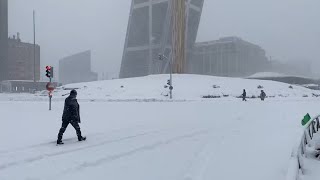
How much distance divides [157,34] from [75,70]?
305 feet

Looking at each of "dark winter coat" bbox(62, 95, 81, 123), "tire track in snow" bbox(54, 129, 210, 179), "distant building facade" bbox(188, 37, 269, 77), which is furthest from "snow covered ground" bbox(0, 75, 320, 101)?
"distant building facade" bbox(188, 37, 269, 77)

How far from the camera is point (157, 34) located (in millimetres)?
99062

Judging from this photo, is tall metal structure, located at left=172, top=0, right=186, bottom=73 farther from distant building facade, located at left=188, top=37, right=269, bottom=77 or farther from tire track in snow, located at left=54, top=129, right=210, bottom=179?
tire track in snow, located at left=54, top=129, right=210, bottom=179

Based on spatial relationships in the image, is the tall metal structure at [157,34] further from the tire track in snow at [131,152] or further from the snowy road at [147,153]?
the tire track in snow at [131,152]

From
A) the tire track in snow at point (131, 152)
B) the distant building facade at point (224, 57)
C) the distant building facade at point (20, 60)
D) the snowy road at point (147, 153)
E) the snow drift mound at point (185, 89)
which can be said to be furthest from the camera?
the distant building facade at point (20, 60)

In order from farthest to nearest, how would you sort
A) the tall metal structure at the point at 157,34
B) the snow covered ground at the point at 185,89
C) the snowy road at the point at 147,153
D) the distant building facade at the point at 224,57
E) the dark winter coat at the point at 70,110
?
the distant building facade at the point at 224,57
the tall metal structure at the point at 157,34
the snow covered ground at the point at 185,89
the dark winter coat at the point at 70,110
the snowy road at the point at 147,153

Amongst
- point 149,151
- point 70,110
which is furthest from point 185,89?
point 149,151

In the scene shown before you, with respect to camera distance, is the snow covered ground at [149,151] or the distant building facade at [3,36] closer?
the snow covered ground at [149,151]

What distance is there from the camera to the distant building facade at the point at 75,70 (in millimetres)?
174500

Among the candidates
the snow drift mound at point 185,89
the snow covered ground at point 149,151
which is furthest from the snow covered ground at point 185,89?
the snow covered ground at point 149,151

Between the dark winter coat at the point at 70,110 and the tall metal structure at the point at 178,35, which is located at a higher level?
the tall metal structure at the point at 178,35

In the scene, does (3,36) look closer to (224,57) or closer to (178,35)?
(178,35)

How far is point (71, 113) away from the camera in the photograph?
10242 mm

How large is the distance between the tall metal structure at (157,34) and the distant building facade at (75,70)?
213 feet
